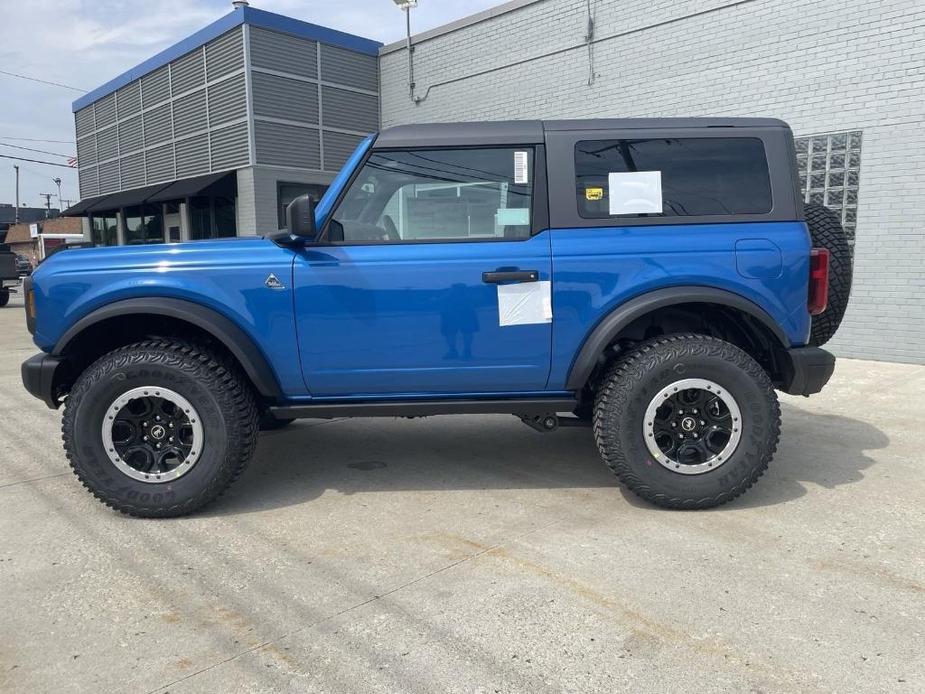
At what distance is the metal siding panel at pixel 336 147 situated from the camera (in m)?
15.5

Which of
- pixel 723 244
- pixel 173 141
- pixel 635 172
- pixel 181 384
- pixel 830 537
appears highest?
pixel 173 141

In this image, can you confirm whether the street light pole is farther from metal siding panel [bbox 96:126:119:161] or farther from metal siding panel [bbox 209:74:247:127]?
metal siding panel [bbox 96:126:119:161]

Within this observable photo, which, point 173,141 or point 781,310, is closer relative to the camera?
point 781,310

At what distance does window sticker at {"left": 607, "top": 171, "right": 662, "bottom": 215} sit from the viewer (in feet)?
11.6

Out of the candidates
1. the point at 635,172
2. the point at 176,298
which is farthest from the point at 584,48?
the point at 176,298

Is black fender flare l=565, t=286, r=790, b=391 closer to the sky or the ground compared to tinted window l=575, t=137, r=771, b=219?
closer to the ground

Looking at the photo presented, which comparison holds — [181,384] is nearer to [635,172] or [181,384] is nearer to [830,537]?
[635,172]

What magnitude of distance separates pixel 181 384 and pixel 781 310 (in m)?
3.09

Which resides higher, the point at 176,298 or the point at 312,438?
the point at 176,298

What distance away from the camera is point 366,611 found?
2.60 m

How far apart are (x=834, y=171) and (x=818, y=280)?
18.5 feet

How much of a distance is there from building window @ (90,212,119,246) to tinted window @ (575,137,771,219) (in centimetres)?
1989

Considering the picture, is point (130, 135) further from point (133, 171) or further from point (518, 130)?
point (518, 130)

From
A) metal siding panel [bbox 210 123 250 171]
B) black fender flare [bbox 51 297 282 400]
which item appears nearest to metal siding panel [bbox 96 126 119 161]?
metal siding panel [bbox 210 123 250 171]
